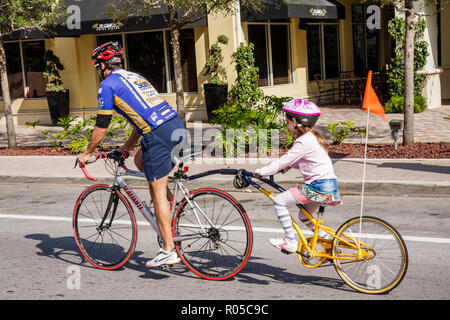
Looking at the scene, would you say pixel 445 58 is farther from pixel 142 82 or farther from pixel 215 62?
pixel 142 82

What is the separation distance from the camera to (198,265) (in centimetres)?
546

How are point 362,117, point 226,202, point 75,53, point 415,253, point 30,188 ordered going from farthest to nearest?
1. point 75,53
2. point 362,117
3. point 30,188
4. point 415,253
5. point 226,202

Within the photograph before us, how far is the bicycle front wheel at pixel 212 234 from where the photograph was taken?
16.8 feet

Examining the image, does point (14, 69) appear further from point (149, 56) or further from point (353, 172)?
point (353, 172)

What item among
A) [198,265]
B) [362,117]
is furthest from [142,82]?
[362,117]

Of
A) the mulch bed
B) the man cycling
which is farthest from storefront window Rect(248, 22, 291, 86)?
the man cycling

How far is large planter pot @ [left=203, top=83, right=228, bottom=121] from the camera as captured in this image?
18359 mm

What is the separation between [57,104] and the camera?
65.7 ft

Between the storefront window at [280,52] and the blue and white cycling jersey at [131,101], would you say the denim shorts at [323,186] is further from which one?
the storefront window at [280,52]

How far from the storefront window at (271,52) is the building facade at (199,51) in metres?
0.03

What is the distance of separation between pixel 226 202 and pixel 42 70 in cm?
1768

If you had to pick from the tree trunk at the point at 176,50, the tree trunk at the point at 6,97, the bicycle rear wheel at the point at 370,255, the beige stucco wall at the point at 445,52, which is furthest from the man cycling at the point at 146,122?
the beige stucco wall at the point at 445,52

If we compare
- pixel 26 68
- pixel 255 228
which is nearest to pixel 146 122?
pixel 255 228

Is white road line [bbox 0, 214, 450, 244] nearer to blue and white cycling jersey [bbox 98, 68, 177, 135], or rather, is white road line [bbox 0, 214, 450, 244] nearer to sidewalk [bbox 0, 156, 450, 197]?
blue and white cycling jersey [bbox 98, 68, 177, 135]
